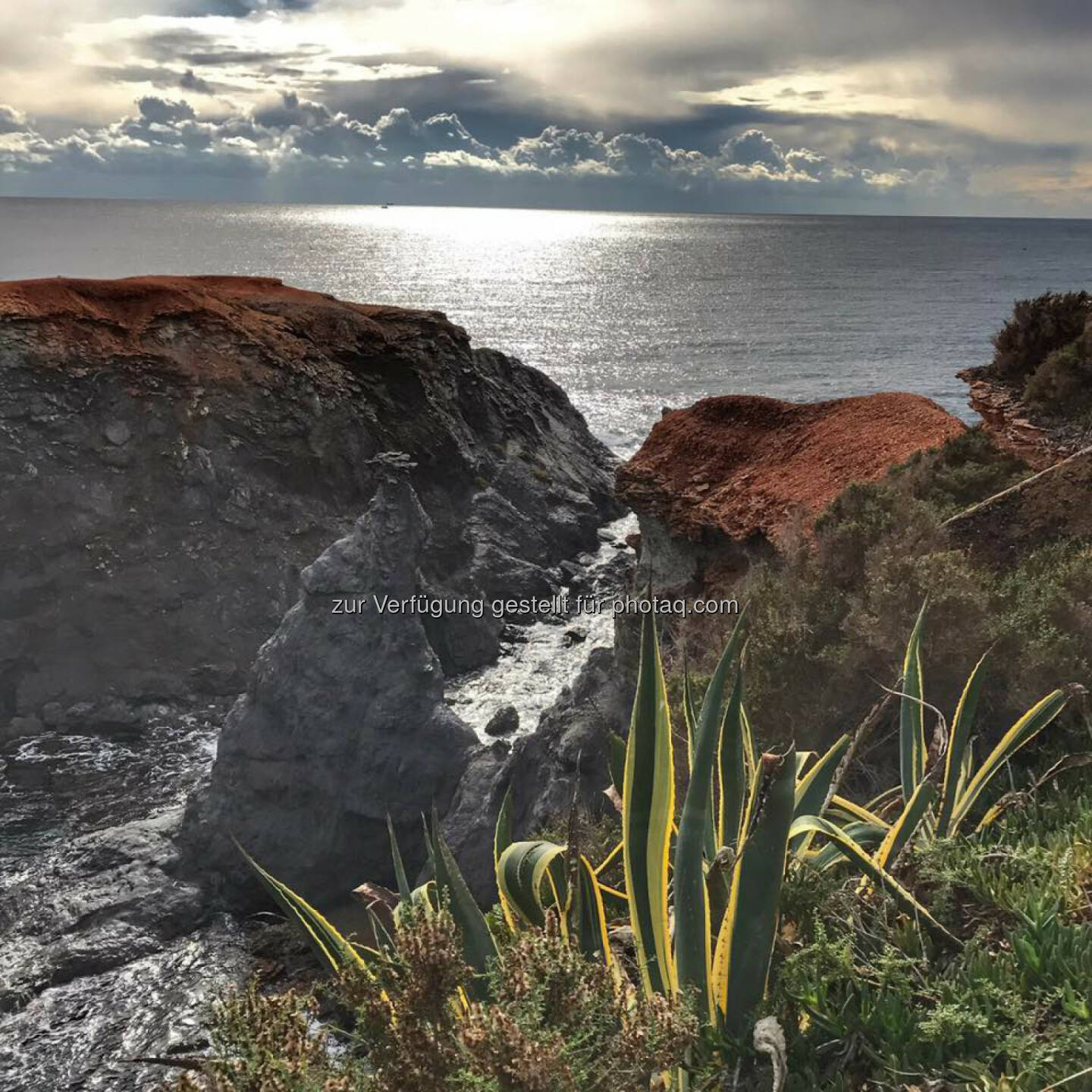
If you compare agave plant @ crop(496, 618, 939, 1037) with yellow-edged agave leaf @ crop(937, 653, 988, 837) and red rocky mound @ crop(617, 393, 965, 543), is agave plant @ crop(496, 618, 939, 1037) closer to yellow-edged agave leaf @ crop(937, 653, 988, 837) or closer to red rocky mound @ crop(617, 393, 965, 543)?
yellow-edged agave leaf @ crop(937, 653, 988, 837)

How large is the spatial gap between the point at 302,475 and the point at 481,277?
109m

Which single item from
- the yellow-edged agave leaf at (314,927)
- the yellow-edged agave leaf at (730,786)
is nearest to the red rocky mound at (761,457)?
the yellow-edged agave leaf at (730,786)

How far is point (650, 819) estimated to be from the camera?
2916mm

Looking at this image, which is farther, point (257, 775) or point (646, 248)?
point (646, 248)

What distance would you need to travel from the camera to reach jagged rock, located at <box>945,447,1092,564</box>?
7.67 metres

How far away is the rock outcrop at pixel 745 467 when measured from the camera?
11367mm

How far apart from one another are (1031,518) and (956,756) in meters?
4.60

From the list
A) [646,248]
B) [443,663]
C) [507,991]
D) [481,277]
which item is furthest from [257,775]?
[646,248]

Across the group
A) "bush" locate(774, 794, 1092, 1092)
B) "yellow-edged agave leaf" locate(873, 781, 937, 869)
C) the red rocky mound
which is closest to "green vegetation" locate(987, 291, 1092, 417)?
the red rocky mound

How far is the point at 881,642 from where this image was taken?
6.66 metres

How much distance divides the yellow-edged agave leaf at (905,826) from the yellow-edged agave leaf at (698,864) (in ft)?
3.64

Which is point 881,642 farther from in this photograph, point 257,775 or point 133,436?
point 133,436

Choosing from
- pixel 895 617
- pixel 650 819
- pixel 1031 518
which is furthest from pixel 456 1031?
pixel 1031 518

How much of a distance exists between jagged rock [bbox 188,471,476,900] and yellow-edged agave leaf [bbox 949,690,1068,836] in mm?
9566
